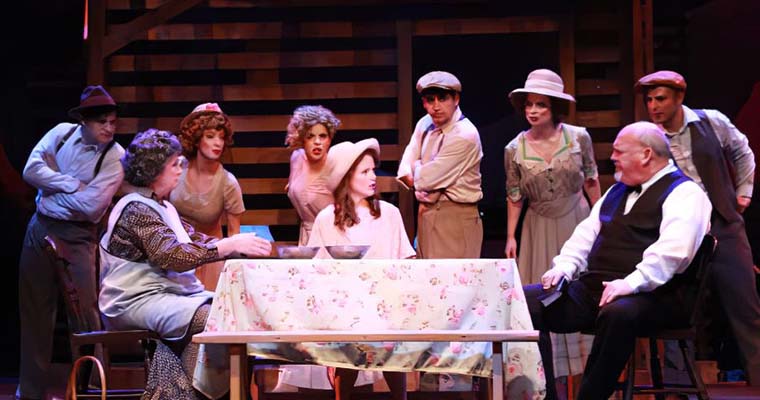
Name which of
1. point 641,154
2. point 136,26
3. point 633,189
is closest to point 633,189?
point 633,189

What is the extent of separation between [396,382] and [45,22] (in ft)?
16.0

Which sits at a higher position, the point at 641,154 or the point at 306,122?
the point at 306,122

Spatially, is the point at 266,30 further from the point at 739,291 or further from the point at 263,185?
the point at 739,291

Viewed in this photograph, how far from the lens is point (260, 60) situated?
24.0ft

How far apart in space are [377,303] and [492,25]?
3.45 metres

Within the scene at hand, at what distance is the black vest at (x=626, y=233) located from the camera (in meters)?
4.77

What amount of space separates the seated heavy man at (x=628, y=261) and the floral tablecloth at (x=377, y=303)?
1.45 ft

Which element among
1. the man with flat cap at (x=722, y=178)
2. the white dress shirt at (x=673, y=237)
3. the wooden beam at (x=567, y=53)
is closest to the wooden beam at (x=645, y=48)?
the wooden beam at (x=567, y=53)

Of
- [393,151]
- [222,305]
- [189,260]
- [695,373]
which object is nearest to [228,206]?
[393,151]

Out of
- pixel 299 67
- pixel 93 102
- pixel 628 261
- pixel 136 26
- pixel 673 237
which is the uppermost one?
pixel 136 26

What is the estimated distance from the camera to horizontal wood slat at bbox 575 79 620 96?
7199mm

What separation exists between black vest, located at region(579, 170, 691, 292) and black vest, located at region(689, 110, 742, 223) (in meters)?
1.20

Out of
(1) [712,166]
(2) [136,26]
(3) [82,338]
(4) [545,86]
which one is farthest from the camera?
(2) [136,26]

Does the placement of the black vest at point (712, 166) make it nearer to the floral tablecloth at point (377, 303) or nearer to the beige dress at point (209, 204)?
the floral tablecloth at point (377, 303)
